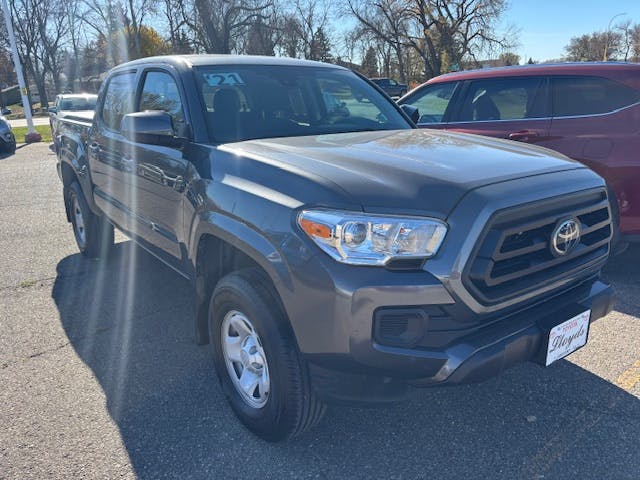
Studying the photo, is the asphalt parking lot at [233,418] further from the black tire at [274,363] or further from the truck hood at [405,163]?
the truck hood at [405,163]

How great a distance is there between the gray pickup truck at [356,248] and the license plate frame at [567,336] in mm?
12

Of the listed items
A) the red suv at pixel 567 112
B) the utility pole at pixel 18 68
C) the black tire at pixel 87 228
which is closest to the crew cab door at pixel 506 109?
the red suv at pixel 567 112

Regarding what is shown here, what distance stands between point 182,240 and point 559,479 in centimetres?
230

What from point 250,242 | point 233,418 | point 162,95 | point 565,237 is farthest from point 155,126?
point 565,237

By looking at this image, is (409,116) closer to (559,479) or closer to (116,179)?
(116,179)

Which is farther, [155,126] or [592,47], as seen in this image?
[592,47]

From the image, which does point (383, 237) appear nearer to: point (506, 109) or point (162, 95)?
point (162, 95)

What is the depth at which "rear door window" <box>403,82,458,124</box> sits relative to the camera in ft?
19.2

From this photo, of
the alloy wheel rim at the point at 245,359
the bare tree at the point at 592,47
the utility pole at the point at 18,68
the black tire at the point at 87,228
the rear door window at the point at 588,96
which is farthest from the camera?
the bare tree at the point at 592,47

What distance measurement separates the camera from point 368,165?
8.07ft

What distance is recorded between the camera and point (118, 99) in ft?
14.8

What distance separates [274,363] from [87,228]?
3.81 meters

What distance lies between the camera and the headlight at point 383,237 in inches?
82.7

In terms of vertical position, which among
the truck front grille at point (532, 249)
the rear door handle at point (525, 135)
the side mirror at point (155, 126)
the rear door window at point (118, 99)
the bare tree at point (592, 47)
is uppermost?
the bare tree at point (592, 47)
